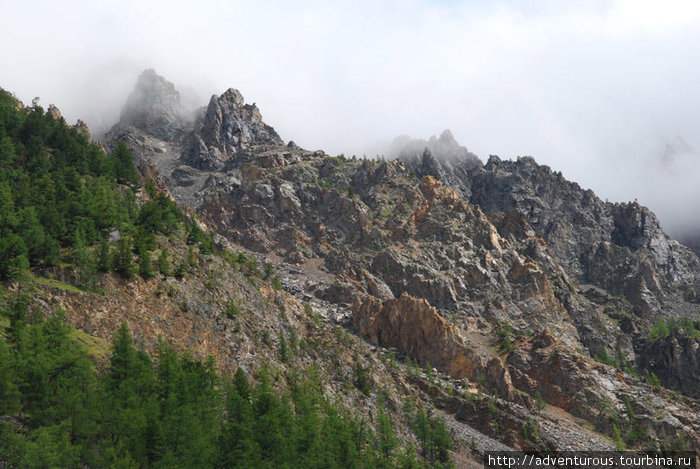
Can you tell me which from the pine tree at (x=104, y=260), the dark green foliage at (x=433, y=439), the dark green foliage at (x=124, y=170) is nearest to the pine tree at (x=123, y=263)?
the pine tree at (x=104, y=260)

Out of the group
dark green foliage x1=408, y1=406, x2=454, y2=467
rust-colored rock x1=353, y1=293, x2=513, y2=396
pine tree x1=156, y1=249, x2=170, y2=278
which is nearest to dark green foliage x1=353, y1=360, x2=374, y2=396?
dark green foliage x1=408, y1=406, x2=454, y2=467

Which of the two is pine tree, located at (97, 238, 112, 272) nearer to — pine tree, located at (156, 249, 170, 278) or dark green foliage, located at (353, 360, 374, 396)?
pine tree, located at (156, 249, 170, 278)

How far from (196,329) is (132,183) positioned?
185ft

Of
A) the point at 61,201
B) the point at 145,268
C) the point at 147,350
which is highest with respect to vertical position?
the point at 61,201

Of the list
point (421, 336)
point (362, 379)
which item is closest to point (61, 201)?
point (362, 379)

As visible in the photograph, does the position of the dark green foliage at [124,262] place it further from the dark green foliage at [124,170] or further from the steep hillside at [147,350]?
the dark green foliage at [124,170]

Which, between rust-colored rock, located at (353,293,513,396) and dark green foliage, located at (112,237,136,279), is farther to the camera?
rust-colored rock, located at (353,293,513,396)

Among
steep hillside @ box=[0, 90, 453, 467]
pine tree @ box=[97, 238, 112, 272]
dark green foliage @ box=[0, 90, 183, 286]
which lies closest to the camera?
steep hillside @ box=[0, 90, 453, 467]

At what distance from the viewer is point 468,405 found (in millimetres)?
152250

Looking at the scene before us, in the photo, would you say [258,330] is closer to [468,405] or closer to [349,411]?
[349,411]

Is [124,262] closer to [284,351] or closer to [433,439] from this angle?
[284,351]

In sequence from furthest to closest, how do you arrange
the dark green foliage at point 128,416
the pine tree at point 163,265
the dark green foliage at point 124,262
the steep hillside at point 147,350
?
the pine tree at point 163,265 → the dark green foliage at point 124,262 → the steep hillside at point 147,350 → the dark green foliage at point 128,416

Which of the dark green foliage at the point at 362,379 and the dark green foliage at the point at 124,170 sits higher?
the dark green foliage at the point at 124,170

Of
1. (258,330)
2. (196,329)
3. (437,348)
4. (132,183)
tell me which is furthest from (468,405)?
(132,183)
